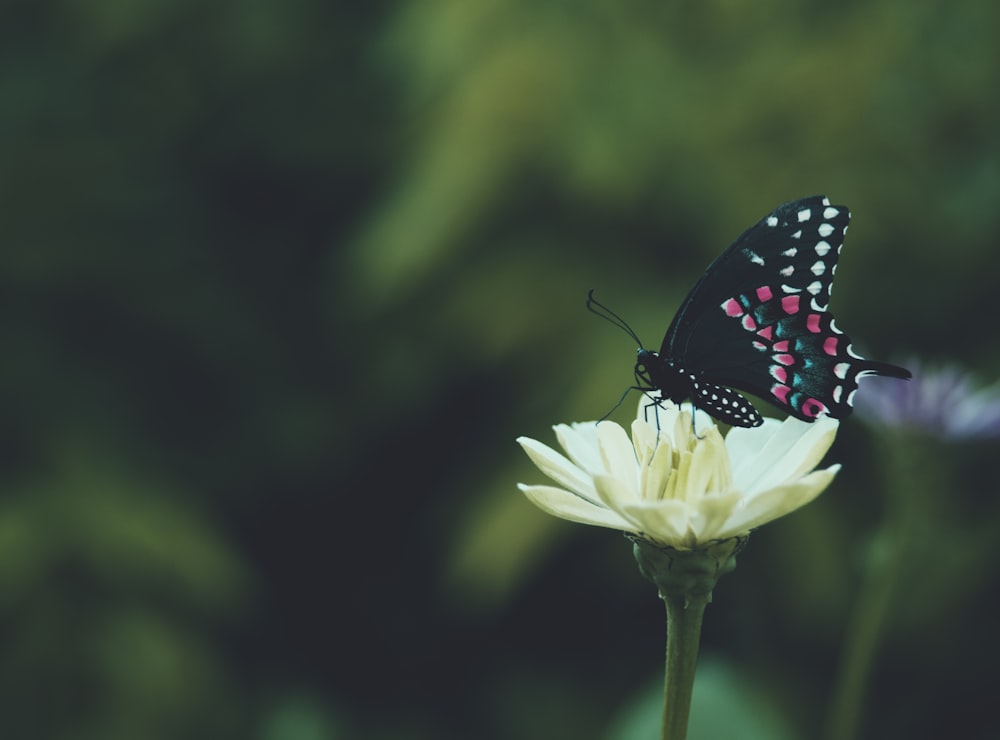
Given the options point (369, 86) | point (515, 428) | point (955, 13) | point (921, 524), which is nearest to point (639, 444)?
point (921, 524)

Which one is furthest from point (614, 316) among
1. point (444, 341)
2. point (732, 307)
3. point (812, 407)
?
point (812, 407)

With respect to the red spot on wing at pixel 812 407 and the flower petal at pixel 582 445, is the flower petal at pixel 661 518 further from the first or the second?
the red spot on wing at pixel 812 407

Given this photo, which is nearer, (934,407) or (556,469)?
(556,469)

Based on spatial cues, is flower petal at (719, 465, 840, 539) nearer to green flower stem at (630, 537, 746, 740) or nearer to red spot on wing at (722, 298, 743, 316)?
green flower stem at (630, 537, 746, 740)

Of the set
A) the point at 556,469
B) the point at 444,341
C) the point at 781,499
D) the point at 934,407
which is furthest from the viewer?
the point at 444,341

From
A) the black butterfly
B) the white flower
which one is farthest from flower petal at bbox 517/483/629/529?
the black butterfly

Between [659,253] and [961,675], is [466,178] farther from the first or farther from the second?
[961,675]

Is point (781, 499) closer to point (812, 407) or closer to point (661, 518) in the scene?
point (661, 518)
